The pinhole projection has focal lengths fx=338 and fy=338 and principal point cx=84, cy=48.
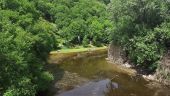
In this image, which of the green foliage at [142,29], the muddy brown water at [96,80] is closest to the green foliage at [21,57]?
the muddy brown water at [96,80]

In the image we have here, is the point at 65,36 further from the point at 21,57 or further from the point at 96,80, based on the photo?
the point at 21,57

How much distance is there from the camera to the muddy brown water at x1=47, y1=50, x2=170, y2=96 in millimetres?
56781

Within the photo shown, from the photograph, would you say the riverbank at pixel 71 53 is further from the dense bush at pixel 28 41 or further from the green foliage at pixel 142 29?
the green foliage at pixel 142 29

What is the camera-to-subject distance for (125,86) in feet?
198

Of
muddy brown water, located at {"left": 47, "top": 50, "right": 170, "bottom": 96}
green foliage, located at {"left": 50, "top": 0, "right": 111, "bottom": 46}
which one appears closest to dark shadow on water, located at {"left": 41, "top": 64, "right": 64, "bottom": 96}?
muddy brown water, located at {"left": 47, "top": 50, "right": 170, "bottom": 96}

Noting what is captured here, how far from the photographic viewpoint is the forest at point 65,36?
46719mm

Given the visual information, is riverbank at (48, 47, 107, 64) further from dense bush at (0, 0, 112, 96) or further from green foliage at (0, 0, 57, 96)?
green foliage at (0, 0, 57, 96)

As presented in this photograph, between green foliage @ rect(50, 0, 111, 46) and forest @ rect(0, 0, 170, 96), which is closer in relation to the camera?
forest @ rect(0, 0, 170, 96)

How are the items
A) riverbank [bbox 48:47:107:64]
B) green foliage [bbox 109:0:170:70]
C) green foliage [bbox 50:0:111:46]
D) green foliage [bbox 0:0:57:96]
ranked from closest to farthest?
1. green foliage [bbox 0:0:57:96]
2. green foliage [bbox 109:0:170:70]
3. riverbank [bbox 48:47:107:64]
4. green foliage [bbox 50:0:111:46]

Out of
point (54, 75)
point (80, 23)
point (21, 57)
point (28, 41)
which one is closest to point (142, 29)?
point (54, 75)

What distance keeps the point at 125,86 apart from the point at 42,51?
16.6 m

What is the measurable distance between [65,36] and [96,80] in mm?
46784

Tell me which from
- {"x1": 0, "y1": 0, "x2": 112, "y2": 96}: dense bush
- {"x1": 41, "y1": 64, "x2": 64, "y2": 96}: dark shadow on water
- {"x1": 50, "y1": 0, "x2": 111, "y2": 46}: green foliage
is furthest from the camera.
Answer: {"x1": 50, "y1": 0, "x2": 111, "y2": 46}: green foliage

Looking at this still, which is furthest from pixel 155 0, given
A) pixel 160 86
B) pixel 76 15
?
pixel 76 15
